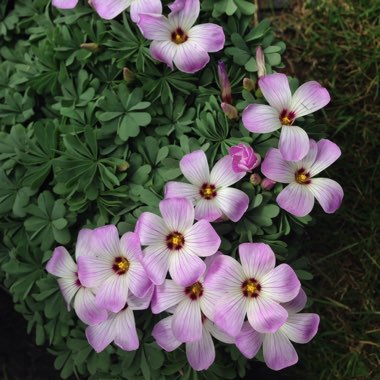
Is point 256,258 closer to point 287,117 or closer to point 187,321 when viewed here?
point 187,321

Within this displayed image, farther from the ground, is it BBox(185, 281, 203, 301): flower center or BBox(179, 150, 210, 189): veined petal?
BBox(179, 150, 210, 189): veined petal

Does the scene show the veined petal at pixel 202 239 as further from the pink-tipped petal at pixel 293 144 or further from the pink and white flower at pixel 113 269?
the pink-tipped petal at pixel 293 144

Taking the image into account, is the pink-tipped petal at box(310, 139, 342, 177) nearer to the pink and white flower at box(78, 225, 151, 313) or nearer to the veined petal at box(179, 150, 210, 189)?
the veined petal at box(179, 150, 210, 189)

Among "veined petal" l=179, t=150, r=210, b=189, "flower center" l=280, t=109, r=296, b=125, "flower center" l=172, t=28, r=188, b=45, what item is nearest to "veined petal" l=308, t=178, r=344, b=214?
"flower center" l=280, t=109, r=296, b=125

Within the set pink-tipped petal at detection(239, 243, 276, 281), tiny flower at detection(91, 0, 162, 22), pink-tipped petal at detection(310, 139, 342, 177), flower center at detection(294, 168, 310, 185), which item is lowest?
pink-tipped petal at detection(239, 243, 276, 281)

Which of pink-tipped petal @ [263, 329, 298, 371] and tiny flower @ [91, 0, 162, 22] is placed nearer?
pink-tipped petal @ [263, 329, 298, 371]

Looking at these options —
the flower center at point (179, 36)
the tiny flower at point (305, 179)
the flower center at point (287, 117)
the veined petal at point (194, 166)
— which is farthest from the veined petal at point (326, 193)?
the flower center at point (179, 36)
